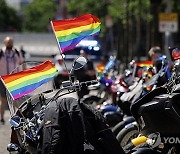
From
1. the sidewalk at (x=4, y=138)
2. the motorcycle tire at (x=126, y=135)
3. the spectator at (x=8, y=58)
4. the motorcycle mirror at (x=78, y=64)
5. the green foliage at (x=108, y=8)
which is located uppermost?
the motorcycle mirror at (x=78, y=64)

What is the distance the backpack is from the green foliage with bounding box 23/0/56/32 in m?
76.5

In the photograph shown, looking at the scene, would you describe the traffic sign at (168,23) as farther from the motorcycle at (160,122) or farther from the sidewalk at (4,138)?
the motorcycle at (160,122)

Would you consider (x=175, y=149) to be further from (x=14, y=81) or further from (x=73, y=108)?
(x=14, y=81)

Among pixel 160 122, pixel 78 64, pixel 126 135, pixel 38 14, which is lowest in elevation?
pixel 38 14

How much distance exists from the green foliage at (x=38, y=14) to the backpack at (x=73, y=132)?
76.5 metres

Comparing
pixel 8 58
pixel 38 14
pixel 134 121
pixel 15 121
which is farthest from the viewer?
pixel 38 14

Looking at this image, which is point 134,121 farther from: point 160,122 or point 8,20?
point 8,20

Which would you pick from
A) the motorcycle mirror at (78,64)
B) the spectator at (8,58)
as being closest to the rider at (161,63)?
the motorcycle mirror at (78,64)

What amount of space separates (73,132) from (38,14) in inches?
3458

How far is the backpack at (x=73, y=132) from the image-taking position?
4117 mm

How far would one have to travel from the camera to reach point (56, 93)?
181 inches

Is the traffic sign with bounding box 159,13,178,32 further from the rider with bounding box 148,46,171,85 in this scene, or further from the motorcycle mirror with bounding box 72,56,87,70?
the motorcycle mirror with bounding box 72,56,87,70

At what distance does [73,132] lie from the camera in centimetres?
416

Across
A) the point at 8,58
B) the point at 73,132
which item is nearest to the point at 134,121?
the point at 73,132
